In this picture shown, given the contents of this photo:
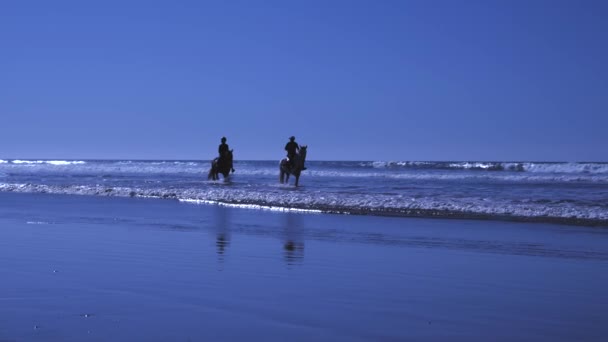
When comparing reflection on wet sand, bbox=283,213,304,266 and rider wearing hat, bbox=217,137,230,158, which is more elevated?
rider wearing hat, bbox=217,137,230,158

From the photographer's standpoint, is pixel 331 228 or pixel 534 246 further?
pixel 331 228

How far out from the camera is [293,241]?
9.10 m

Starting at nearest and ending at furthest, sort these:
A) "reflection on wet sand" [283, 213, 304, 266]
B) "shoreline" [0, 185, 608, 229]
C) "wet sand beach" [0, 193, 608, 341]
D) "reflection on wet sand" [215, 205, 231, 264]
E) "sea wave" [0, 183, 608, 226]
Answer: "wet sand beach" [0, 193, 608, 341] < "reflection on wet sand" [283, 213, 304, 266] < "reflection on wet sand" [215, 205, 231, 264] < "shoreline" [0, 185, 608, 229] < "sea wave" [0, 183, 608, 226]

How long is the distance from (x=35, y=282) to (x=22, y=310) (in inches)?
42.5

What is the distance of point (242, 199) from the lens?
57.7 ft

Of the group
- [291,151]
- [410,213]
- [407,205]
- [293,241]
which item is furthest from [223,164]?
[293,241]

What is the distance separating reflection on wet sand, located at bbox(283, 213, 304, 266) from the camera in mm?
7434

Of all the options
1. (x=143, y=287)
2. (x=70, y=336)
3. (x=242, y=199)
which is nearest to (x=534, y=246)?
(x=143, y=287)

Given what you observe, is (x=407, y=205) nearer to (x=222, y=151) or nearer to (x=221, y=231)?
(x=221, y=231)

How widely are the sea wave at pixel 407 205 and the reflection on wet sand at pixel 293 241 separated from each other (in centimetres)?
235

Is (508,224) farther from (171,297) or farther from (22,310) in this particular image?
(22,310)

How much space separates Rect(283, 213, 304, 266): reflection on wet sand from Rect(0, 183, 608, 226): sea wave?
2348 millimetres

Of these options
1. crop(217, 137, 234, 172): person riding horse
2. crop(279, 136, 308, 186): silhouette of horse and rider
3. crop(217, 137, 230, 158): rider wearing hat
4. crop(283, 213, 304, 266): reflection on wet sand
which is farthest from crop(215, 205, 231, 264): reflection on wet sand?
crop(217, 137, 230, 158): rider wearing hat

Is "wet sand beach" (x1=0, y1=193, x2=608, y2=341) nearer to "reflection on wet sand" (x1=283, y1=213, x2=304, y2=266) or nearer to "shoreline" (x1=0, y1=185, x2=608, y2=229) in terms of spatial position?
"reflection on wet sand" (x1=283, y1=213, x2=304, y2=266)
